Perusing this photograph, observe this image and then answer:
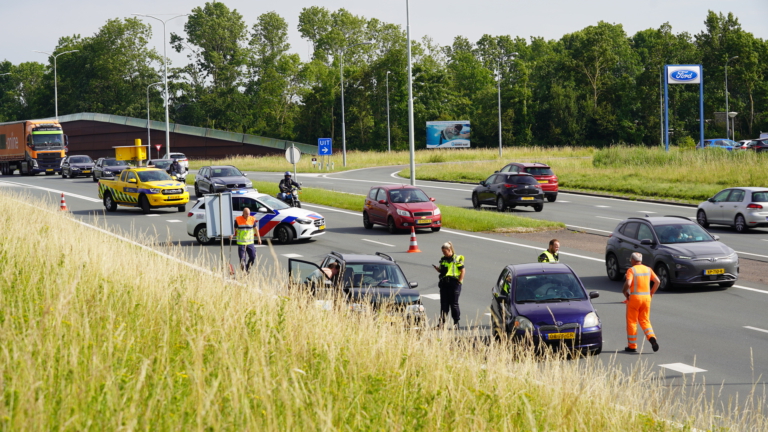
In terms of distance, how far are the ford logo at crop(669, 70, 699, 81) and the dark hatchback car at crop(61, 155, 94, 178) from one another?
1644 inches

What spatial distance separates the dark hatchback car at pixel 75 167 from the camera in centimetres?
5725

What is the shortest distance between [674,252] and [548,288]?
584 centimetres

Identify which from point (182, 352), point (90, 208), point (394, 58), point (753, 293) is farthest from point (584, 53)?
point (182, 352)

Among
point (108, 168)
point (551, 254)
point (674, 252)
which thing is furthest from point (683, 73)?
point (551, 254)

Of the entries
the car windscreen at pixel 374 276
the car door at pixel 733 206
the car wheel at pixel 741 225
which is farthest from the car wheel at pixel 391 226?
the car windscreen at pixel 374 276

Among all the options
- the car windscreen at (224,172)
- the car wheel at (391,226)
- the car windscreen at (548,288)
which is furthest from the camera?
the car windscreen at (224,172)

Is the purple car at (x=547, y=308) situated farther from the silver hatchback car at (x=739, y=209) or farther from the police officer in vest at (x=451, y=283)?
the silver hatchback car at (x=739, y=209)

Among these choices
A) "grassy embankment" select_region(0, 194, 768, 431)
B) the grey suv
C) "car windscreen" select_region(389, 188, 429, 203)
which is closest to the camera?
"grassy embankment" select_region(0, 194, 768, 431)

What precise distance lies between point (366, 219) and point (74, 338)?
23.9 meters

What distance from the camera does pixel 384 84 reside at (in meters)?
104

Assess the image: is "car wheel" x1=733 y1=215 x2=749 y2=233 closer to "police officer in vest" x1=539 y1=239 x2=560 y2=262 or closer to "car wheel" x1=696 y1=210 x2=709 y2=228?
"car wheel" x1=696 y1=210 x2=709 y2=228

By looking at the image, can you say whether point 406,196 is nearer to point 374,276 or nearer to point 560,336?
point 374,276

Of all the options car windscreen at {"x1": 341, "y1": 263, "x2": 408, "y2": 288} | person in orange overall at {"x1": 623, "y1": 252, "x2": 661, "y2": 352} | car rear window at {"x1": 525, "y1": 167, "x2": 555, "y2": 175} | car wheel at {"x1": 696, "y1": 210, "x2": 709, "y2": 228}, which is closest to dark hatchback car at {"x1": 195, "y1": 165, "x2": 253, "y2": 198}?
car rear window at {"x1": 525, "y1": 167, "x2": 555, "y2": 175}

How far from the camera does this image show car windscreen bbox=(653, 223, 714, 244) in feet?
61.1
